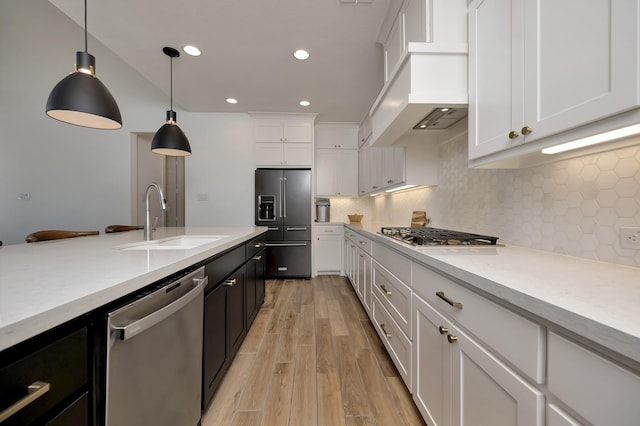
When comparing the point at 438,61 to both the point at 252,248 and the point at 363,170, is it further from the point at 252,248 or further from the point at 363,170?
the point at 363,170

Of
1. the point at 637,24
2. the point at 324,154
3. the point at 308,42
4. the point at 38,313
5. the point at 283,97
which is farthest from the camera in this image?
the point at 324,154

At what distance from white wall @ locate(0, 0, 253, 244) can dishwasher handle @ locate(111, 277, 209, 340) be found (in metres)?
3.06

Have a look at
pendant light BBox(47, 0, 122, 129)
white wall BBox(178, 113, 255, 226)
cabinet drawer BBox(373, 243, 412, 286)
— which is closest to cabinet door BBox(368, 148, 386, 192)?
cabinet drawer BBox(373, 243, 412, 286)

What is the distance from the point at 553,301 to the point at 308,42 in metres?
2.52


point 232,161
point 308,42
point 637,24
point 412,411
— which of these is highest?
point 308,42

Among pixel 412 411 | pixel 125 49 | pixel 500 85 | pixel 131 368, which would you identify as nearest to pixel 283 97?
pixel 125 49

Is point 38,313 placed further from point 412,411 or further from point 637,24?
point 412,411

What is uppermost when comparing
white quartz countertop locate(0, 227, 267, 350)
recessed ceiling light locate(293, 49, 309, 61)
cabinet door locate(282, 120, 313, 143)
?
recessed ceiling light locate(293, 49, 309, 61)

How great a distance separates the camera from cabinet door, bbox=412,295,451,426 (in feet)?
3.12

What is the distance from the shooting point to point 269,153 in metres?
3.92

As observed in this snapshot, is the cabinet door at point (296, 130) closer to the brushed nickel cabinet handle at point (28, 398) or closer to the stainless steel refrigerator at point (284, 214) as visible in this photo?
the stainless steel refrigerator at point (284, 214)

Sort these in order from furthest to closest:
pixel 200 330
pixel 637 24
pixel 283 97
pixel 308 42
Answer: pixel 283 97, pixel 308 42, pixel 200 330, pixel 637 24

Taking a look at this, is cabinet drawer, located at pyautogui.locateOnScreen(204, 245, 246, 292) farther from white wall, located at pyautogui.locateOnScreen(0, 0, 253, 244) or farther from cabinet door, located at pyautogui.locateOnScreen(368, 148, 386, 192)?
white wall, located at pyautogui.locateOnScreen(0, 0, 253, 244)

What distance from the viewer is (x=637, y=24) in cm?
56
